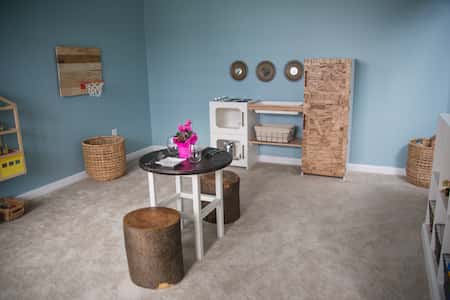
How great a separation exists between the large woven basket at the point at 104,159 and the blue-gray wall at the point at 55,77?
23cm

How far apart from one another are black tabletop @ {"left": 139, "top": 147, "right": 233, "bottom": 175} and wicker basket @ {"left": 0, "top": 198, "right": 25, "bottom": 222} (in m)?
1.46

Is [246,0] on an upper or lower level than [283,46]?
upper

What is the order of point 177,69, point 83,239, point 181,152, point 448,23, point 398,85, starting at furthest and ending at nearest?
point 177,69 → point 398,85 → point 448,23 → point 83,239 → point 181,152

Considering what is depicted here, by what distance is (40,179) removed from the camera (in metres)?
3.82

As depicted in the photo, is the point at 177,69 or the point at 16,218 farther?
the point at 177,69

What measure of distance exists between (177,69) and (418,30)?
2931mm

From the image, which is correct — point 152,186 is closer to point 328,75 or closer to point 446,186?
point 446,186

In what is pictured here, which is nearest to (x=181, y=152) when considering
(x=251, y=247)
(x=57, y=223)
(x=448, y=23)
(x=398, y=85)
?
(x=251, y=247)

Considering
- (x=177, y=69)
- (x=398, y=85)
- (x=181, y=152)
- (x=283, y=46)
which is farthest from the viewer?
(x=177, y=69)

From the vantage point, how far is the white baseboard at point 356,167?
14.1 ft

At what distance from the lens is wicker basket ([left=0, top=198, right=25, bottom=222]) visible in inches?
126

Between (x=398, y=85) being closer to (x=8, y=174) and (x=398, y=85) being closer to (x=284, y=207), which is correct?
(x=284, y=207)

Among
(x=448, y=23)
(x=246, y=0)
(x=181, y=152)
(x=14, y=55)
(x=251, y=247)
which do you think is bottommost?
(x=251, y=247)

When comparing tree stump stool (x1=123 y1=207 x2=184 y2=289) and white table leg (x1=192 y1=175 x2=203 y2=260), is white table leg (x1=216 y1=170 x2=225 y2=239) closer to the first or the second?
white table leg (x1=192 y1=175 x2=203 y2=260)
